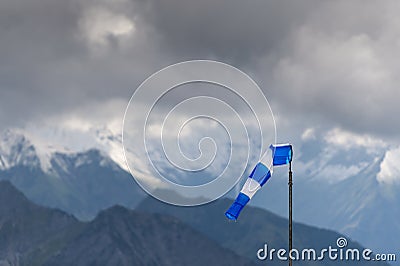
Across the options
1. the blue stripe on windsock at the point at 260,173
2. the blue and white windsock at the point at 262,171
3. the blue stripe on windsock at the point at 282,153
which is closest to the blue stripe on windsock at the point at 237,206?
the blue and white windsock at the point at 262,171

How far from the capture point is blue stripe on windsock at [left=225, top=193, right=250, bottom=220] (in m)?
51.3

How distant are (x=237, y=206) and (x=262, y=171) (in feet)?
8.24

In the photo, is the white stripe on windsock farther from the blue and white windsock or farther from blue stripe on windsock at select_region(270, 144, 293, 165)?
blue stripe on windsock at select_region(270, 144, 293, 165)

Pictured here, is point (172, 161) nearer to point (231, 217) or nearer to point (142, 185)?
point (142, 185)

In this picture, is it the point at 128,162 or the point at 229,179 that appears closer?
the point at 229,179

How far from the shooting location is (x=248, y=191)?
170 ft

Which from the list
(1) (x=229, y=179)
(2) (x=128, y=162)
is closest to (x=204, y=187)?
(1) (x=229, y=179)

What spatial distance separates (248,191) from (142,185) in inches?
Result: 510

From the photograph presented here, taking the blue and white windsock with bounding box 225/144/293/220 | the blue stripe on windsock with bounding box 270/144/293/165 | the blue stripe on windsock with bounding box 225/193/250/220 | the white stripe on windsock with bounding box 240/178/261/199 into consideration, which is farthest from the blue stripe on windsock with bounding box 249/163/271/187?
the blue stripe on windsock with bounding box 225/193/250/220

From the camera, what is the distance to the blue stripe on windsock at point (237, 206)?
51.3 metres

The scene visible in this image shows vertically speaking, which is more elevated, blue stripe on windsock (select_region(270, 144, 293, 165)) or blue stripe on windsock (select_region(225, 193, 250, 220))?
blue stripe on windsock (select_region(270, 144, 293, 165))

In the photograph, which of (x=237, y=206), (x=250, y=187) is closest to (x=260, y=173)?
(x=250, y=187)

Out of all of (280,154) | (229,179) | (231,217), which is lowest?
(231,217)

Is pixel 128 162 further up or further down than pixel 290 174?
further up
